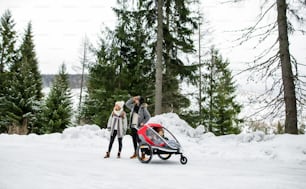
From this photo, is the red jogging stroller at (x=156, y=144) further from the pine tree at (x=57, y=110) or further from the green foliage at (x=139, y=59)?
the pine tree at (x=57, y=110)

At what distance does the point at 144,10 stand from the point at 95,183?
13783 mm

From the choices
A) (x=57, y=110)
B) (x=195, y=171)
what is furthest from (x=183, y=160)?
(x=57, y=110)

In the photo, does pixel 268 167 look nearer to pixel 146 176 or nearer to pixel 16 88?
pixel 146 176

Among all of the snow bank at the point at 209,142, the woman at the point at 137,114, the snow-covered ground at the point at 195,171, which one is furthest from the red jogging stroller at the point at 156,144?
the snow bank at the point at 209,142

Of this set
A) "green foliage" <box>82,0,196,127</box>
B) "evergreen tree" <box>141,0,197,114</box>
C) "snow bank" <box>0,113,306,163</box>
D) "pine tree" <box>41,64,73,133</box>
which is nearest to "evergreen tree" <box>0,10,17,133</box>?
"pine tree" <box>41,64,73,133</box>

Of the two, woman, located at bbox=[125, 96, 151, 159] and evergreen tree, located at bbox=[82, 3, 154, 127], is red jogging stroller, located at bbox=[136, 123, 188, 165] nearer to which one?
woman, located at bbox=[125, 96, 151, 159]

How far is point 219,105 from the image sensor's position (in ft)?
78.0

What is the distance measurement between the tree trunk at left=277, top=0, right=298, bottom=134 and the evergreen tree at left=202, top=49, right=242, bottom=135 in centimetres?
1332

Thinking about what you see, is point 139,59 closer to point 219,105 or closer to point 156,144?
point 219,105

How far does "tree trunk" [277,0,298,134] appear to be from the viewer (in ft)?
30.6

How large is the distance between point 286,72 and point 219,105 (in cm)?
1447

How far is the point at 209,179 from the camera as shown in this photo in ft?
15.0

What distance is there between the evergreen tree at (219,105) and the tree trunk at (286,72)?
524 inches

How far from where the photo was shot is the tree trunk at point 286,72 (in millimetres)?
9320
